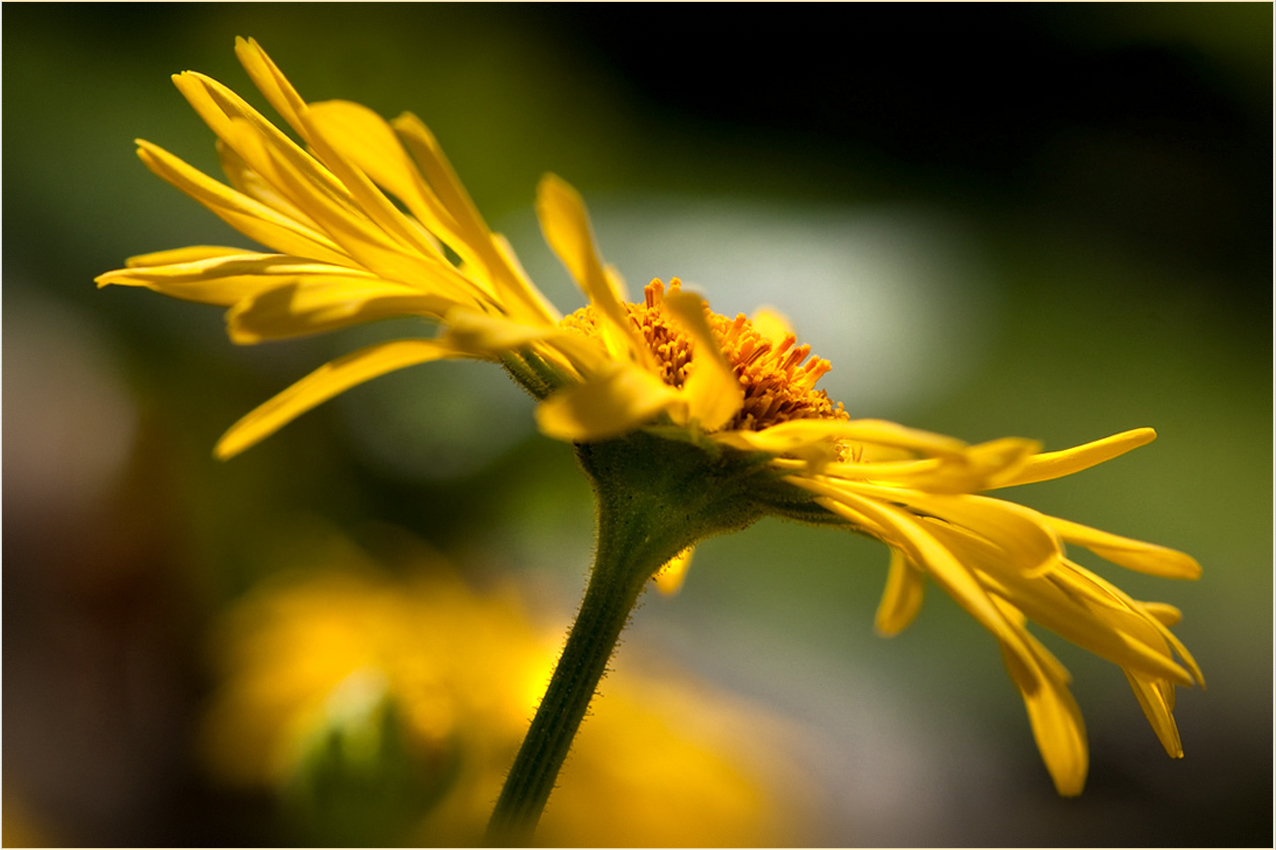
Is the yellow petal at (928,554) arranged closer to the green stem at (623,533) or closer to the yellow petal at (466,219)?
the green stem at (623,533)

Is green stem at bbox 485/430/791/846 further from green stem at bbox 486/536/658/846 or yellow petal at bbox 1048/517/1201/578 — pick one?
yellow petal at bbox 1048/517/1201/578

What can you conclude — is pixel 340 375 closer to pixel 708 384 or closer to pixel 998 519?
pixel 708 384

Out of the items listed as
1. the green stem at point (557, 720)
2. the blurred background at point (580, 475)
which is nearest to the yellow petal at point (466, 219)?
the green stem at point (557, 720)

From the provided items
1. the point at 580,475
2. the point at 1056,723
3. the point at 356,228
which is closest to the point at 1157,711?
the point at 1056,723

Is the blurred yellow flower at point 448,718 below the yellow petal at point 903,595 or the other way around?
below

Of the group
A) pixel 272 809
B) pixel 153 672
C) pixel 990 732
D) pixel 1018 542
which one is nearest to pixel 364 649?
pixel 272 809

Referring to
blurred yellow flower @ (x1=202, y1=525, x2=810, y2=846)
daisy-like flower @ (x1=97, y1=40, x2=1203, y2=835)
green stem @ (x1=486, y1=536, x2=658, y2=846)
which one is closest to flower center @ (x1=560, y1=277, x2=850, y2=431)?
daisy-like flower @ (x1=97, y1=40, x2=1203, y2=835)

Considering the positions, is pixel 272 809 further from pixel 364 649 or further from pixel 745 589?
pixel 745 589
